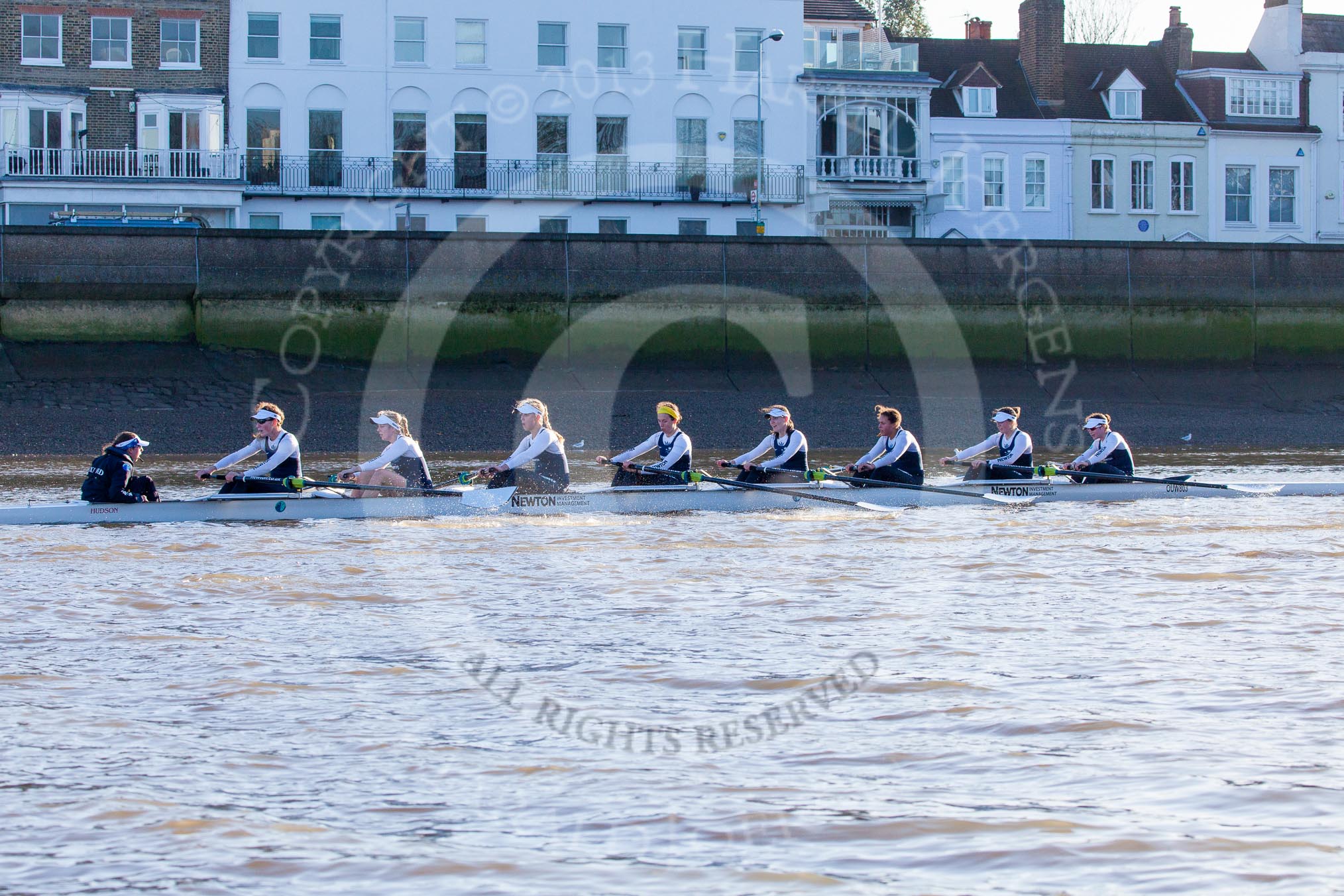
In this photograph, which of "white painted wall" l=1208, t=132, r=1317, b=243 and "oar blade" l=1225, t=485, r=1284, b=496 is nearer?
"oar blade" l=1225, t=485, r=1284, b=496

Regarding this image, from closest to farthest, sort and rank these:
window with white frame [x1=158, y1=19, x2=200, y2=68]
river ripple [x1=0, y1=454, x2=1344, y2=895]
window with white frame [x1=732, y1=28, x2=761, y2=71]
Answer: river ripple [x1=0, y1=454, x2=1344, y2=895]
window with white frame [x1=158, y1=19, x2=200, y2=68]
window with white frame [x1=732, y1=28, x2=761, y2=71]

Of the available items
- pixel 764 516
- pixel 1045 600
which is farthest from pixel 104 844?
pixel 764 516

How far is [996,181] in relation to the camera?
4150 cm

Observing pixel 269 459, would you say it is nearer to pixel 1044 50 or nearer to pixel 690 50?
pixel 690 50

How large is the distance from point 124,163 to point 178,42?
3422 millimetres

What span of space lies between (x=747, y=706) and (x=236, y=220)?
31168 mm

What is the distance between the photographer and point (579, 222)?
3756 cm

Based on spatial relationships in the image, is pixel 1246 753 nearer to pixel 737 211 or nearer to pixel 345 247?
pixel 345 247

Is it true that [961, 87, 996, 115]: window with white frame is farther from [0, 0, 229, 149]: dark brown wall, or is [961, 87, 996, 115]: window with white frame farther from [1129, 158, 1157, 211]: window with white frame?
[0, 0, 229, 149]: dark brown wall

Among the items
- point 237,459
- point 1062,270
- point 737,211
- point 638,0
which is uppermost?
point 638,0

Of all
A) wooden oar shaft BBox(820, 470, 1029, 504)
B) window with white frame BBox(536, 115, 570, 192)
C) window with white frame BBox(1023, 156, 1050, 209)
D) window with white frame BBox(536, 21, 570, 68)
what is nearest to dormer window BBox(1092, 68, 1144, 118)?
window with white frame BBox(1023, 156, 1050, 209)

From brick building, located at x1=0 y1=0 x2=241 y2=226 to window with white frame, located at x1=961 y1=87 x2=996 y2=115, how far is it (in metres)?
20.7

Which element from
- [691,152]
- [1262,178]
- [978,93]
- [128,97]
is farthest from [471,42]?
[1262,178]

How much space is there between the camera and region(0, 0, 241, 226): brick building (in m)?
34.6
